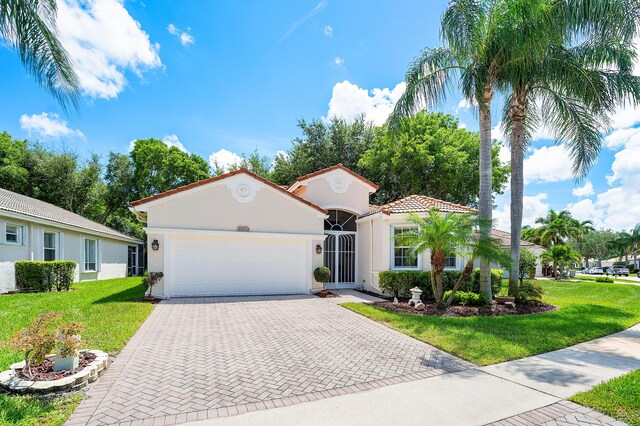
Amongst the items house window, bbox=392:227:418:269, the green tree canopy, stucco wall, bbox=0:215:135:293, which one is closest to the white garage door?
house window, bbox=392:227:418:269

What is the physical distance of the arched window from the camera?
17500mm

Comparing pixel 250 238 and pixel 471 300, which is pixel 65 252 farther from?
pixel 471 300

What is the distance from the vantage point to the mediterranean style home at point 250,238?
1313 centimetres

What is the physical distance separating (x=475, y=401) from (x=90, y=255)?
2391cm

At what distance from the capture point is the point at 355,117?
31.2m

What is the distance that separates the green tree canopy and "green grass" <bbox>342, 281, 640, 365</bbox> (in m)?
14.6

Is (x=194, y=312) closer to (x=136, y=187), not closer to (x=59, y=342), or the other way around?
(x=59, y=342)

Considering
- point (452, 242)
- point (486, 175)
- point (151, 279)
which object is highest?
point (486, 175)

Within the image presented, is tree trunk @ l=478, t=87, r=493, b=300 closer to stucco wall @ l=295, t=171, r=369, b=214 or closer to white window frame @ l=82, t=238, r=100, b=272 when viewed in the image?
stucco wall @ l=295, t=171, r=369, b=214

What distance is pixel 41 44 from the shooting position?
717 cm

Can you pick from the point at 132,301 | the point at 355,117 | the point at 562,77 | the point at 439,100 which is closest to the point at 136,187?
the point at 355,117

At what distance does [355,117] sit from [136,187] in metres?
23.5

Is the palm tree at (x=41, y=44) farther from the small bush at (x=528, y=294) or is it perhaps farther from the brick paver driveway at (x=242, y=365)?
the small bush at (x=528, y=294)

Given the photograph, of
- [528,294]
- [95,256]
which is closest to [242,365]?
[528,294]
